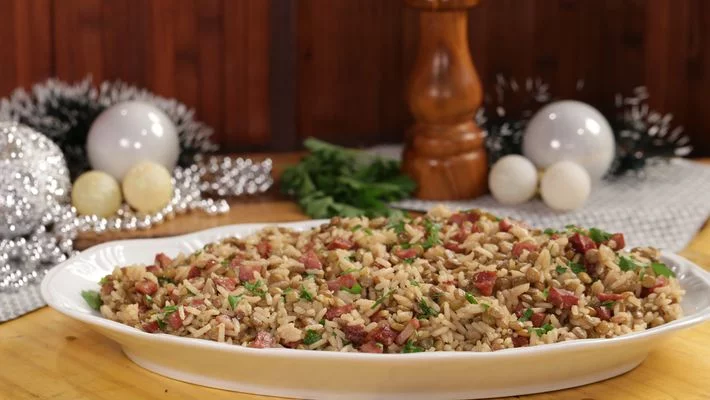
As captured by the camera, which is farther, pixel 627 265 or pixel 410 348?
pixel 627 265

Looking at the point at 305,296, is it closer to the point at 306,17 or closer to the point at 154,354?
the point at 154,354

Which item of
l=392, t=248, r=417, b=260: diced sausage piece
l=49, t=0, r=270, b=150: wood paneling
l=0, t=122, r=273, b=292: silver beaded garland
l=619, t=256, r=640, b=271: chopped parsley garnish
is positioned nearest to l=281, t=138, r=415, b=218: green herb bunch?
l=0, t=122, r=273, b=292: silver beaded garland

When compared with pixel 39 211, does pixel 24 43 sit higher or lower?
higher

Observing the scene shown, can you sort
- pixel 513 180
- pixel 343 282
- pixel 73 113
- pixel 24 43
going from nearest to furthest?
pixel 343 282, pixel 513 180, pixel 73 113, pixel 24 43

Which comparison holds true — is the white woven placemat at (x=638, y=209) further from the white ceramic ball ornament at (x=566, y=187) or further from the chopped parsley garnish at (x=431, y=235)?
the chopped parsley garnish at (x=431, y=235)

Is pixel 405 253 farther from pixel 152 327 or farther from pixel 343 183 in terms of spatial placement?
pixel 343 183

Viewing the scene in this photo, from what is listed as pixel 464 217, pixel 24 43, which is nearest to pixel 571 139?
pixel 464 217

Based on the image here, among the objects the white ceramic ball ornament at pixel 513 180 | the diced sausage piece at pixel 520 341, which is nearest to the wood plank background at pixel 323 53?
the white ceramic ball ornament at pixel 513 180
